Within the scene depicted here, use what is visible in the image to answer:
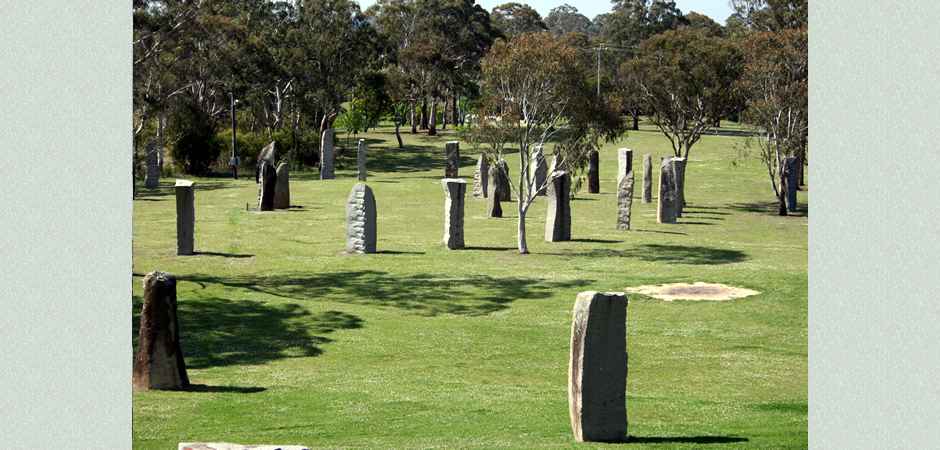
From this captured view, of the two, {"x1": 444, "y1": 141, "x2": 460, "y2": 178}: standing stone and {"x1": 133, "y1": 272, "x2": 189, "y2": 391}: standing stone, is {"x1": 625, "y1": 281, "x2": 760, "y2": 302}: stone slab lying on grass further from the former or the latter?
{"x1": 444, "y1": 141, "x2": 460, "y2": 178}: standing stone

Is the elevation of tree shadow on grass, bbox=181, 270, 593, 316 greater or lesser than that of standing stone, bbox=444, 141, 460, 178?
lesser

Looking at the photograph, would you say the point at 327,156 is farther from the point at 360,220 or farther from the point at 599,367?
the point at 599,367

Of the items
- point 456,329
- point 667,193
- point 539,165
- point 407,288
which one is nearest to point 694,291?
point 407,288

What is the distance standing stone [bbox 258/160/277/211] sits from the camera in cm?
3381

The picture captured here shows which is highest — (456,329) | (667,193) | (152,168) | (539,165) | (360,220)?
(539,165)

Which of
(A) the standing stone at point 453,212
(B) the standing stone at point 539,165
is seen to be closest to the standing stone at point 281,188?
(B) the standing stone at point 539,165

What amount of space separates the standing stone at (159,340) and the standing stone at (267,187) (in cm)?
2143

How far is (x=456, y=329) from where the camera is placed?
18.2 m

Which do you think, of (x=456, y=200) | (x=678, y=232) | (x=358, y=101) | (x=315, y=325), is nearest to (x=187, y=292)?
(x=315, y=325)

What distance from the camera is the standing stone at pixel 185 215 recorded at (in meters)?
24.3

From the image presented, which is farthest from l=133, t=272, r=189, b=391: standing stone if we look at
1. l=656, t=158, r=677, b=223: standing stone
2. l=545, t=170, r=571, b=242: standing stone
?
l=656, t=158, r=677, b=223: standing stone

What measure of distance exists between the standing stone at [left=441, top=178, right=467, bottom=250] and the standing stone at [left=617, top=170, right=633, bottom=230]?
5556 millimetres

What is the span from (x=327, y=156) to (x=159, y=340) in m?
34.3

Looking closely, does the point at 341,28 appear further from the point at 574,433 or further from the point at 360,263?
the point at 574,433
